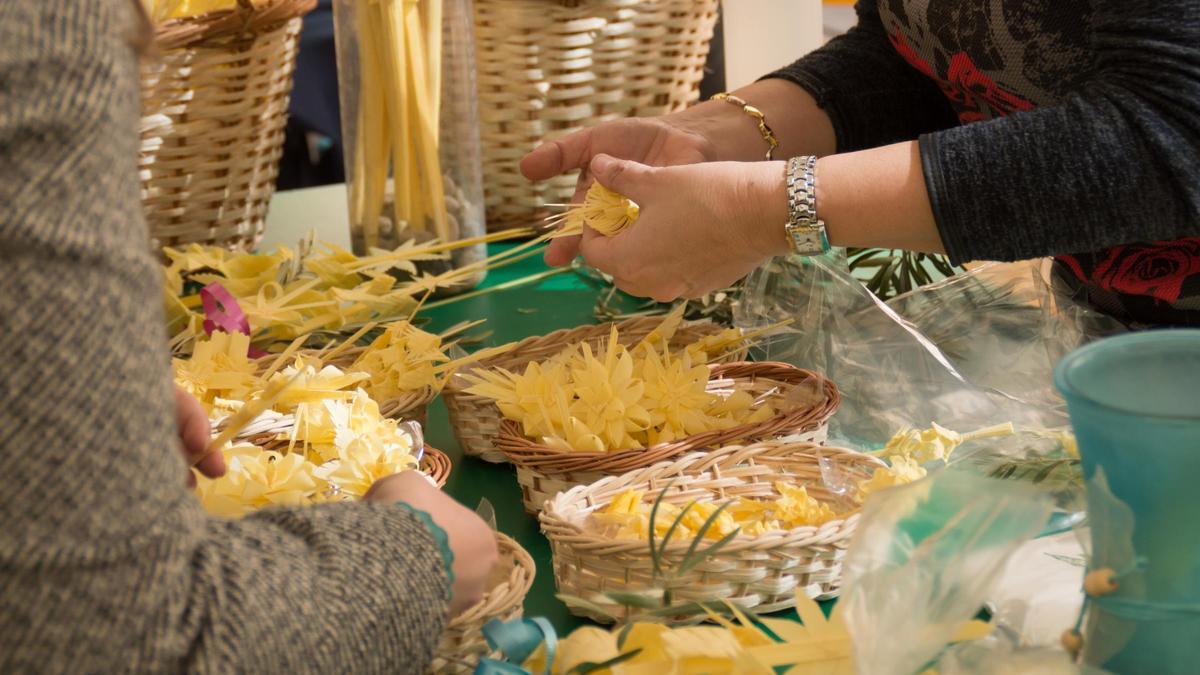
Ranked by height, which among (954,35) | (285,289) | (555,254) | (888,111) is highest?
(954,35)

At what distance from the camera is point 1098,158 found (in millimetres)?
903

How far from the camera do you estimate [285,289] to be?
1.56 meters

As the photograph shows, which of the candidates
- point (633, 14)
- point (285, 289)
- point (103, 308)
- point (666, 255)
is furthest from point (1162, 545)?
point (633, 14)

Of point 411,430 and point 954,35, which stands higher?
point 954,35

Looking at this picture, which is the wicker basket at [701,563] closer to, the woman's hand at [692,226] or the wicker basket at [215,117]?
the woman's hand at [692,226]

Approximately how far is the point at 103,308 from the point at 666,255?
639 mm

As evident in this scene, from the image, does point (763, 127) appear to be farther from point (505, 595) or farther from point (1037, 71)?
point (505, 595)

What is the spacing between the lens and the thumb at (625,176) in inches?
44.3

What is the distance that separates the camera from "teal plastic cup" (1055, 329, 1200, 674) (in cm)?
54

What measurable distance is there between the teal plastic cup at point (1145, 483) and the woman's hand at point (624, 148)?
80cm

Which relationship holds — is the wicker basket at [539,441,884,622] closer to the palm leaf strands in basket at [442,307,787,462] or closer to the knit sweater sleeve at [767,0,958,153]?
the palm leaf strands in basket at [442,307,787,462]

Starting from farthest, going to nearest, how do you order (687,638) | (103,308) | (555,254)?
1. (555,254)
2. (687,638)
3. (103,308)

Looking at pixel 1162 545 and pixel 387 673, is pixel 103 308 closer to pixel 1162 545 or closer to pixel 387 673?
pixel 387 673

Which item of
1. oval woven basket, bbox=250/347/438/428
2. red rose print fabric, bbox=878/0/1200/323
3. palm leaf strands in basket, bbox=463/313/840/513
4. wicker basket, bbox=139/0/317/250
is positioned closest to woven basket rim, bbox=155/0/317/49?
wicker basket, bbox=139/0/317/250
